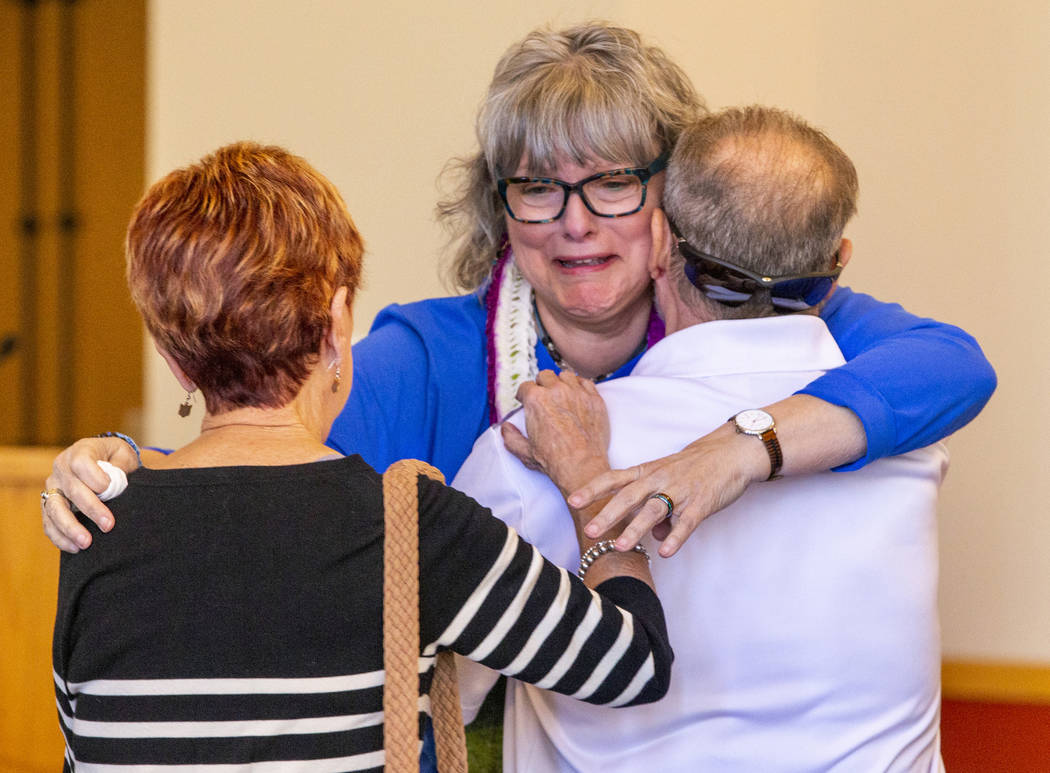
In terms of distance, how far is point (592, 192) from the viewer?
1909mm

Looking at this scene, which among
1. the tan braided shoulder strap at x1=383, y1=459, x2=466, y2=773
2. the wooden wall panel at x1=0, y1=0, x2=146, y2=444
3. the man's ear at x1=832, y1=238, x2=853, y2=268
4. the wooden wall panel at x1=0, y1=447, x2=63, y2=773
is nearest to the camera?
the tan braided shoulder strap at x1=383, y1=459, x2=466, y2=773

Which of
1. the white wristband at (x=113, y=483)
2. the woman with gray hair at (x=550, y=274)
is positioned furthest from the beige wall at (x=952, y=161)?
the white wristband at (x=113, y=483)

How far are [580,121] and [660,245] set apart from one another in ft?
1.33

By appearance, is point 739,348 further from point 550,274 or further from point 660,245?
point 550,274

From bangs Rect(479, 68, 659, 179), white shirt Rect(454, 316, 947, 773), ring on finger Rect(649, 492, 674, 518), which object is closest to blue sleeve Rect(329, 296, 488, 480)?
bangs Rect(479, 68, 659, 179)

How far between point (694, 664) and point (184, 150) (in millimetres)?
2624

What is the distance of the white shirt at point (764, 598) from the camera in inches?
53.3

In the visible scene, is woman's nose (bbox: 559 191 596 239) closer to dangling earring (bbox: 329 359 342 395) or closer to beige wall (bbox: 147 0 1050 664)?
dangling earring (bbox: 329 359 342 395)

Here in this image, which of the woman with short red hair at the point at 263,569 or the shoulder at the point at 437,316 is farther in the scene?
the shoulder at the point at 437,316

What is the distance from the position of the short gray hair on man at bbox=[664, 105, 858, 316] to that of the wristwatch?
0.55ft

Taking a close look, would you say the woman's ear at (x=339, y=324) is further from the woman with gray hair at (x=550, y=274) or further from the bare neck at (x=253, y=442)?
the woman with gray hair at (x=550, y=274)

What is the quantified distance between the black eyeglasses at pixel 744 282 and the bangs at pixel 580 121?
1.41 feet

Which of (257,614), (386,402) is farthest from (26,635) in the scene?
(257,614)

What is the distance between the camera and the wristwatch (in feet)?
4.41
